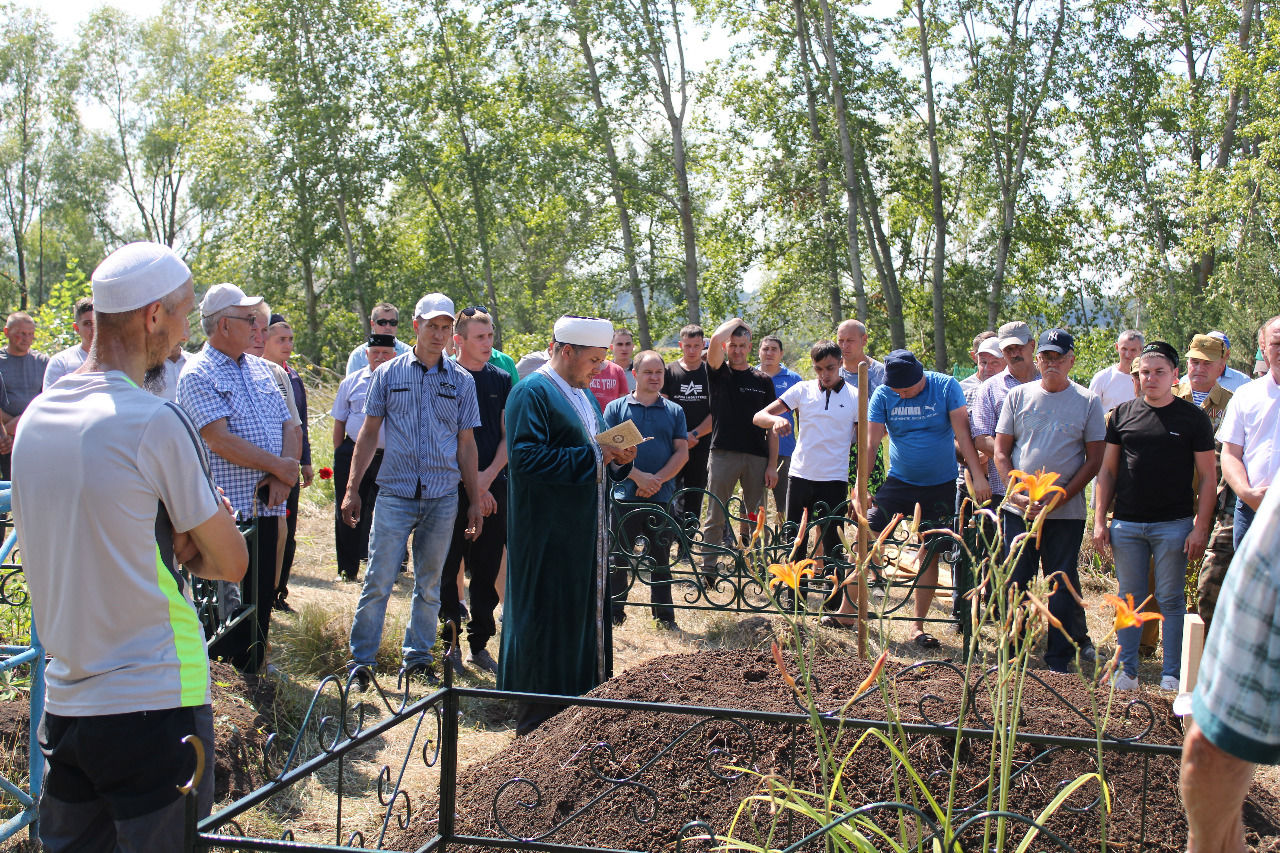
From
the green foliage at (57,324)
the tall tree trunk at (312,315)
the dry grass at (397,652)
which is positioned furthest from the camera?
the tall tree trunk at (312,315)

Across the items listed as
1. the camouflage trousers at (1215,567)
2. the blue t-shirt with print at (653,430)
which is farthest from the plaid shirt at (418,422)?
the camouflage trousers at (1215,567)

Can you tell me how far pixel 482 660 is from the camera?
600 centimetres

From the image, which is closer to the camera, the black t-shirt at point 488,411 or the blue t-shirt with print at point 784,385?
the black t-shirt at point 488,411

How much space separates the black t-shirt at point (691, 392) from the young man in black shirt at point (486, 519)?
6.52ft

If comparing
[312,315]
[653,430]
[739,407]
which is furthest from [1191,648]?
[312,315]

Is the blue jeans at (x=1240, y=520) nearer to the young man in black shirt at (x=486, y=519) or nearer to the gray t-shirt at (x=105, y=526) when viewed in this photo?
the young man in black shirt at (x=486, y=519)

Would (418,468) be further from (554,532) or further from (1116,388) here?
(1116,388)

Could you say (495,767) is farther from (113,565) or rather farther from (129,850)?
(113,565)

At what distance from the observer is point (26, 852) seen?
324 centimetres

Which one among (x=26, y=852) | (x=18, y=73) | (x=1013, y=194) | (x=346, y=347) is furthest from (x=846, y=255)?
(x=18, y=73)

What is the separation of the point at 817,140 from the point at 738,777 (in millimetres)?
25347

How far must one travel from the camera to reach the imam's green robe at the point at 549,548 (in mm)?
4465

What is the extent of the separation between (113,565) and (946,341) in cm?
3061

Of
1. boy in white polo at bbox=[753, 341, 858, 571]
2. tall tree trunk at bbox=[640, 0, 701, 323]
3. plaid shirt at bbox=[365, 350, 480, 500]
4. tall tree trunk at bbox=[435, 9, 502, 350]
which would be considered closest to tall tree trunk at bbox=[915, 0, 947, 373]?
tall tree trunk at bbox=[640, 0, 701, 323]
